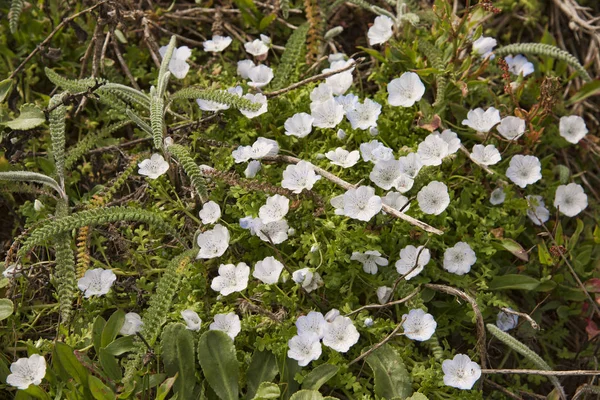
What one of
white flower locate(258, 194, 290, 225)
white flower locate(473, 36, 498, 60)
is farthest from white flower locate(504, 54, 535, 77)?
white flower locate(258, 194, 290, 225)

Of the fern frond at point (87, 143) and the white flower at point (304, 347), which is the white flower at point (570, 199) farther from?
the fern frond at point (87, 143)

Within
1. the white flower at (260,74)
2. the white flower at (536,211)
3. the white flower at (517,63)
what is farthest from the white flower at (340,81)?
the white flower at (536,211)

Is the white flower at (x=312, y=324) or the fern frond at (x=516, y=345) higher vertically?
the white flower at (x=312, y=324)

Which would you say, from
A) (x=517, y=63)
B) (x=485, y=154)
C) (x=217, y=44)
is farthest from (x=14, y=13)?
(x=517, y=63)

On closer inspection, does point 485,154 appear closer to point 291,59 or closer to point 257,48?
point 291,59

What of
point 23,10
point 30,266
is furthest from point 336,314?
point 23,10

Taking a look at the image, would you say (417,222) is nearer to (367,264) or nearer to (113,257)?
(367,264)
